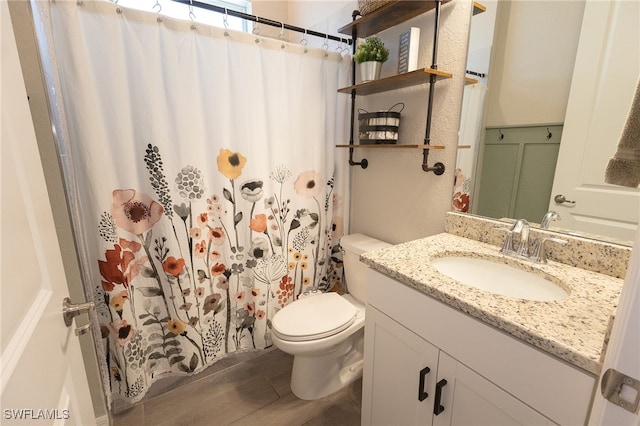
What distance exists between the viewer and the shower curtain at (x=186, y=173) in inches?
48.3

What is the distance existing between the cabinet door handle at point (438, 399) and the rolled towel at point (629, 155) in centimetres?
69

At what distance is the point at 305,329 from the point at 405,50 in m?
1.39

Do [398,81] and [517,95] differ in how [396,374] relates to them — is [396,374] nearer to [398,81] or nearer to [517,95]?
[517,95]

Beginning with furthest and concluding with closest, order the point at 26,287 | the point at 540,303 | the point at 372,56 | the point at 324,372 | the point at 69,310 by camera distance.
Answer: the point at 324,372 < the point at 372,56 < the point at 540,303 < the point at 69,310 < the point at 26,287

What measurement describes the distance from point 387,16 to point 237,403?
2.10 m

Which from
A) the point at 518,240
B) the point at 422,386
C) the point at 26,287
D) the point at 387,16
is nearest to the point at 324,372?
the point at 422,386

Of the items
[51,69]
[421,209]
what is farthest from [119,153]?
[421,209]

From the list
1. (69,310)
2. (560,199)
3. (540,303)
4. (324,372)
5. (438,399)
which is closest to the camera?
(69,310)

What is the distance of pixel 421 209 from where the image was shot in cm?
155

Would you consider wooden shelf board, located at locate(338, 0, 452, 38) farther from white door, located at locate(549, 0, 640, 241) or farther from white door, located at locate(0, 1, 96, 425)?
white door, located at locate(0, 1, 96, 425)

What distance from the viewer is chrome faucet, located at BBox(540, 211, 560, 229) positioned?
1.10m

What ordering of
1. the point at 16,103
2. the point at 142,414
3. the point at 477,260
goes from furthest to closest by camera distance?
the point at 142,414 < the point at 477,260 < the point at 16,103

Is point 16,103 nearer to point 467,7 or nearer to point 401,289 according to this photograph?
point 401,289

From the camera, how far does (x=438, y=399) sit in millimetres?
941
